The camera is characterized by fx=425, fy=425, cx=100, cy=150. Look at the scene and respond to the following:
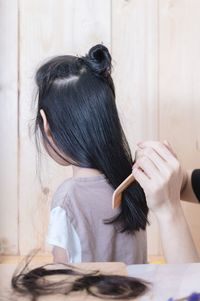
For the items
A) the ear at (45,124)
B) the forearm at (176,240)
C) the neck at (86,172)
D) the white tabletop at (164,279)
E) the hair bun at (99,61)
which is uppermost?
the hair bun at (99,61)

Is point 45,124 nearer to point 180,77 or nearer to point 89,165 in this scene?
point 89,165

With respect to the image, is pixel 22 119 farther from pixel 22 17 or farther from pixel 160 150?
pixel 160 150

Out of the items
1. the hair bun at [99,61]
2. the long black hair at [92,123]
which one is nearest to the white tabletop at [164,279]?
the long black hair at [92,123]

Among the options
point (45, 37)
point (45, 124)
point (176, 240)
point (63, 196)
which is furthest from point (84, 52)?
point (176, 240)

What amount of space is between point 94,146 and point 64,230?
0.44ft

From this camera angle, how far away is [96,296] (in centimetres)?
34

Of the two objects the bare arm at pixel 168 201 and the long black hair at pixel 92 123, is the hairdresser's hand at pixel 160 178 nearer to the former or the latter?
the bare arm at pixel 168 201

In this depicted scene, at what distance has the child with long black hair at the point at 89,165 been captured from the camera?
A: 60cm

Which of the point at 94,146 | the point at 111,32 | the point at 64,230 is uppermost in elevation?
the point at 111,32

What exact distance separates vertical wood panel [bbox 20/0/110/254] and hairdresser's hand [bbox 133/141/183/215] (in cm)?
45

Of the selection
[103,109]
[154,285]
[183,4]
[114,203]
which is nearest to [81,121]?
[103,109]

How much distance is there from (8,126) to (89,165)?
382mm

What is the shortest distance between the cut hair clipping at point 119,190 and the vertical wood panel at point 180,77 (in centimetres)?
41

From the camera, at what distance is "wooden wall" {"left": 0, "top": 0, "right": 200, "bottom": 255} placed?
95 cm
